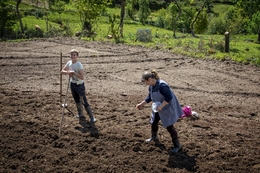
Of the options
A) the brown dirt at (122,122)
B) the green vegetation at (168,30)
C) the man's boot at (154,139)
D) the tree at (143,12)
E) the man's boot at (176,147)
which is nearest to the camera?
the brown dirt at (122,122)

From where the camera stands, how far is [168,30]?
46.5 meters

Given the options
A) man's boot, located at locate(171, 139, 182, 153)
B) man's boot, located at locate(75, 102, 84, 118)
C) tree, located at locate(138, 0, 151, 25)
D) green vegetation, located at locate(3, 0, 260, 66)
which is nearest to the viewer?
man's boot, located at locate(171, 139, 182, 153)

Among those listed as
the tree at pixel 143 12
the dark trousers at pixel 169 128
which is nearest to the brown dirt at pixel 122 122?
the dark trousers at pixel 169 128

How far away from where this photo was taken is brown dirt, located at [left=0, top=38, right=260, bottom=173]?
5.68 metres

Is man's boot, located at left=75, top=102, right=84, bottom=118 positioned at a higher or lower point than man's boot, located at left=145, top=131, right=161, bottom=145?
higher

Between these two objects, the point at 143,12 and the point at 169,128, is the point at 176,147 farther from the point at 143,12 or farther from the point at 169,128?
the point at 143,12

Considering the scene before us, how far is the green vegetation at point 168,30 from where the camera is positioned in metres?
19.0

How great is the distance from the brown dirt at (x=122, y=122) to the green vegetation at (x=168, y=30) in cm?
502

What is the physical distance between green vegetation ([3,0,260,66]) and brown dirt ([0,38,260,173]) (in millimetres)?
5016

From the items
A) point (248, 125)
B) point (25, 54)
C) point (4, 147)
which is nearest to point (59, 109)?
point (4, 147)

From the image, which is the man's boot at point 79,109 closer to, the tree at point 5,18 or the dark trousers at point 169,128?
the dark trousers at point 169,128

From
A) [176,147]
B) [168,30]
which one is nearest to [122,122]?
[176,147]

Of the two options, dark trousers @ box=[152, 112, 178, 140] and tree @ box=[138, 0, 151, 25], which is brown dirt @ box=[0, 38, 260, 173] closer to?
dark trousers @ box=[152, 112, 178, 140]

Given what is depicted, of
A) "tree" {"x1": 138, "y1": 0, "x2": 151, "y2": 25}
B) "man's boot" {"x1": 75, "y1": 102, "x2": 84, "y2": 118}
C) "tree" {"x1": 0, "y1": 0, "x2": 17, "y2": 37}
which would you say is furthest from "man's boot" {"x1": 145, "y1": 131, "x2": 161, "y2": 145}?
"tree" {"x1": 138, "y1": 0, "x2": 151, "y2": 25}
